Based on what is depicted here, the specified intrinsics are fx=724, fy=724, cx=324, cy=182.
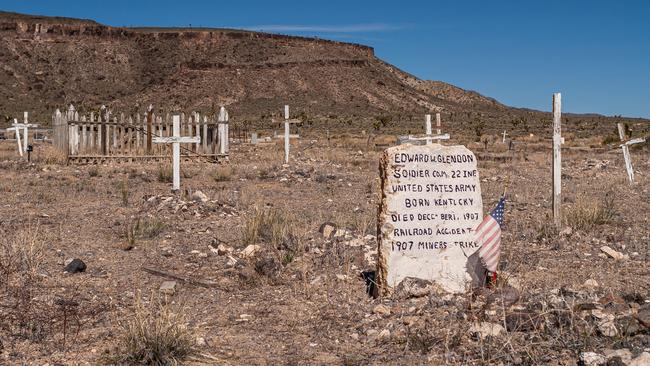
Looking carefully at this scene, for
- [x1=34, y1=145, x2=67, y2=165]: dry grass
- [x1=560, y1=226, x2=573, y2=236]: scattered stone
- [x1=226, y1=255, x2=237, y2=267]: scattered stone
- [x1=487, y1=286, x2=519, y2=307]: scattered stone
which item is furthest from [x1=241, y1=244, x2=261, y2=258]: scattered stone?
[x1=34, y1=145, x2=67, y2=165]: dry grass

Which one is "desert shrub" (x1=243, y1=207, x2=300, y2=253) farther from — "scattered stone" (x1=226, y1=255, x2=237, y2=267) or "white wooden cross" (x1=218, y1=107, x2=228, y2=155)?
"white wooden cross" (x1=218, y1=107, x2=228, y2=155)

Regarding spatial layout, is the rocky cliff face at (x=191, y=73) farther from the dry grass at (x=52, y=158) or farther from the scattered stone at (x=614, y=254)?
the scattered stone at (x=614, y=254)

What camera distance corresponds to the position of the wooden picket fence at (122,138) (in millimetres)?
20188

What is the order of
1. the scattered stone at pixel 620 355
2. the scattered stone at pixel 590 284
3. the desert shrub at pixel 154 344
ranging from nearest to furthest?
the scattered stone at pixel 620 355 < the desert shrub at pixel 154 344 < the scattered stone at pixel 590 284

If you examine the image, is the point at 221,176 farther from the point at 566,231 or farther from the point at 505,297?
the point at 505,297

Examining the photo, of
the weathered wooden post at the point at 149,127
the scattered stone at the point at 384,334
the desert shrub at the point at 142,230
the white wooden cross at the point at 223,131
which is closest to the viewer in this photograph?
the scattered stone at the point at 384,334

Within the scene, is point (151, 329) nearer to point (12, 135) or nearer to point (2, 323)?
point (2, 323)

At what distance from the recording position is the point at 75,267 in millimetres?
7133

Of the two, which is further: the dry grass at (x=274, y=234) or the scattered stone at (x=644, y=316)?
the dry grass at (x=274, y=234)

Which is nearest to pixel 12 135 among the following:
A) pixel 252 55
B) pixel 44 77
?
pixel 44 77

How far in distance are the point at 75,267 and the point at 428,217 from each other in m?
3.49

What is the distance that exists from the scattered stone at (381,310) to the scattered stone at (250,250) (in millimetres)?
2424

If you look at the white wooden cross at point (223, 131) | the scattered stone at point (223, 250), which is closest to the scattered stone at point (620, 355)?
the scattered stone at point (223, 250)

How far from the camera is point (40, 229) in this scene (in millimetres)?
9164
